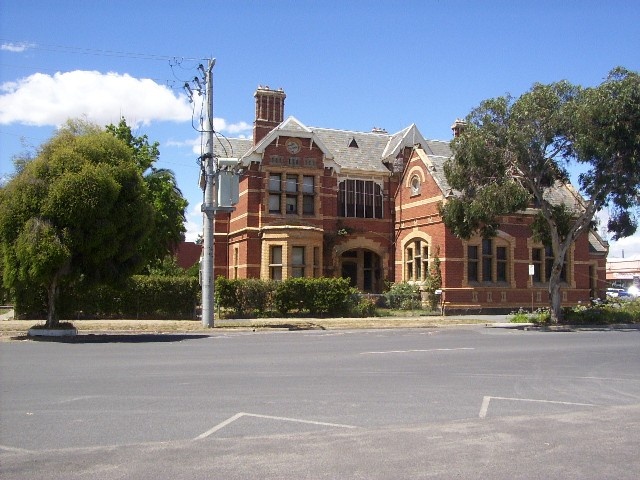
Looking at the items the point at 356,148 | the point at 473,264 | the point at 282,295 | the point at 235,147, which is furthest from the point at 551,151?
the point at 235,147

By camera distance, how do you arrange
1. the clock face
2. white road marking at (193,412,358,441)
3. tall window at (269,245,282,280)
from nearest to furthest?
1. white road marking at (193,412,358,441)
2. tall window at (269,245,282,280)
3. the clock face

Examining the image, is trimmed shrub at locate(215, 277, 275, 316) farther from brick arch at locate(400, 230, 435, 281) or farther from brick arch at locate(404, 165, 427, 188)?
brick arch at locate(404, 165, 427, 188)

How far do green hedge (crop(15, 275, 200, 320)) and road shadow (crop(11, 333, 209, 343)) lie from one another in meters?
4.51

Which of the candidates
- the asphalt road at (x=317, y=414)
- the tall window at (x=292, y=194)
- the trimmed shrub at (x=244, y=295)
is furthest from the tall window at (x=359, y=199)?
the asphalt road at (x=317, y=414)

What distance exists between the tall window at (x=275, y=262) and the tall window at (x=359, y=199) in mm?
4730

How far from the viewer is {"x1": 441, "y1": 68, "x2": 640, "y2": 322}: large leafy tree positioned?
74.8 ft

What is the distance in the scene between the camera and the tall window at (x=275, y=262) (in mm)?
32781

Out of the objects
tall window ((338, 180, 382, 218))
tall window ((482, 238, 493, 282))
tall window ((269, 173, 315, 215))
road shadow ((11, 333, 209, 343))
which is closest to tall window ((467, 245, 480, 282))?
tall window ((482, 238, 493, 282))

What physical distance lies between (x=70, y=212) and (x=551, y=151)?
17.3 m

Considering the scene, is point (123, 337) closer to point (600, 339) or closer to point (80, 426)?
point (80, 426)

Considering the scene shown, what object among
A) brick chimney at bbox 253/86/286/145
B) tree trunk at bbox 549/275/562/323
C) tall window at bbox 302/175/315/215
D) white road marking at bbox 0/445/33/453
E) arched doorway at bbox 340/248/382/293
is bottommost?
white road marking at bbox 0/445/33/453

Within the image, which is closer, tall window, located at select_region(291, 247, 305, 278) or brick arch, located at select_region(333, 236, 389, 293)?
tall window, located at select_region(291, 247, 305, 278)

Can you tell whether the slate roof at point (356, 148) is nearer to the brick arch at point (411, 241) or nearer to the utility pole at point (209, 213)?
the brick arch at point (411, 241)

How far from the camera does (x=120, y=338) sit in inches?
780
